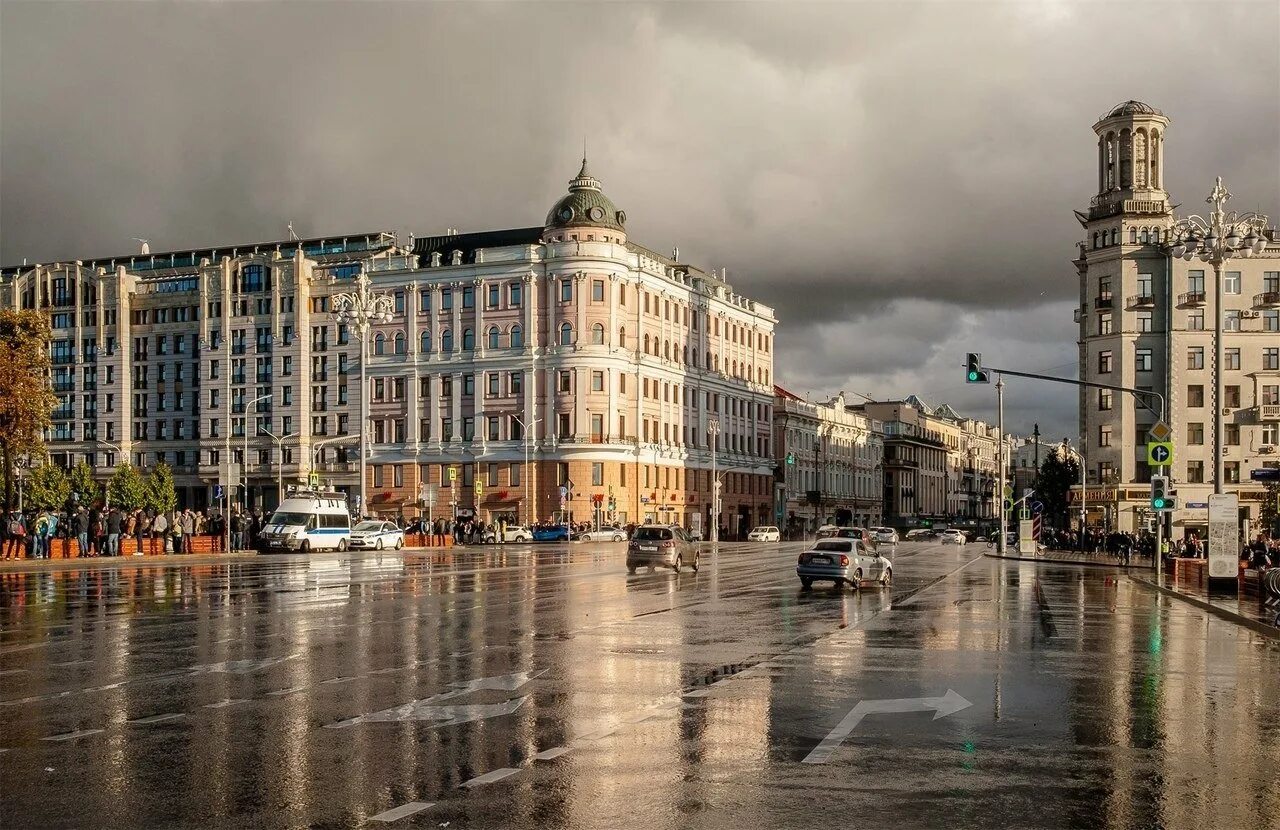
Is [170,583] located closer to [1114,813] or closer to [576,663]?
[576,663]

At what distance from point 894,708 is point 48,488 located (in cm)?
10736

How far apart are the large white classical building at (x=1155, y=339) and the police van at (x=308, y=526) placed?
55600 mm

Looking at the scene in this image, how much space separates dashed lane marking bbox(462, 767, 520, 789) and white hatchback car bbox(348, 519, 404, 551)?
55499 mm

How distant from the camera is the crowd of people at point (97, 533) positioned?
47.7 metres

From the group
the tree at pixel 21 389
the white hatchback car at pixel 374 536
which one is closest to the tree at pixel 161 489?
the white hatchback car at pixel 374 536

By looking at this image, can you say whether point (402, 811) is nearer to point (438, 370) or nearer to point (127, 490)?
point (438, 370)

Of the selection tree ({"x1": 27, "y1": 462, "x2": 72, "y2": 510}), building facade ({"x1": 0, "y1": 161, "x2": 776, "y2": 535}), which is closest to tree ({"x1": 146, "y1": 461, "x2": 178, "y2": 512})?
building facade ({"x1": 0, "y1": 161, "x2": 776, "y2": 535})

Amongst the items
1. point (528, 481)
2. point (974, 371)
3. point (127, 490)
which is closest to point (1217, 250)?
point (974, 371)

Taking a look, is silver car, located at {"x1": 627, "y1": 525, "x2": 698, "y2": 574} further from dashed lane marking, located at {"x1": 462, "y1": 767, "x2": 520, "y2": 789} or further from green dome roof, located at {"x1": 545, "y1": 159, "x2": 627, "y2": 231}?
green dome roof, located at {"x1": 545, "y1": 159, "x2": 627, "y2": 231}

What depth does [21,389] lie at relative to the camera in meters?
50.3

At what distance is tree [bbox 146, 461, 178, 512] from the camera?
10650cm

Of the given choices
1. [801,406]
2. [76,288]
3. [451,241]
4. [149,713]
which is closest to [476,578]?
[149,713]

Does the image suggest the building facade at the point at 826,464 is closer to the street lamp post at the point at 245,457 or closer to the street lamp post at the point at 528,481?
the street lamp post at the point at 528,481

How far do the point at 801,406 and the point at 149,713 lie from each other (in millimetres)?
131603
